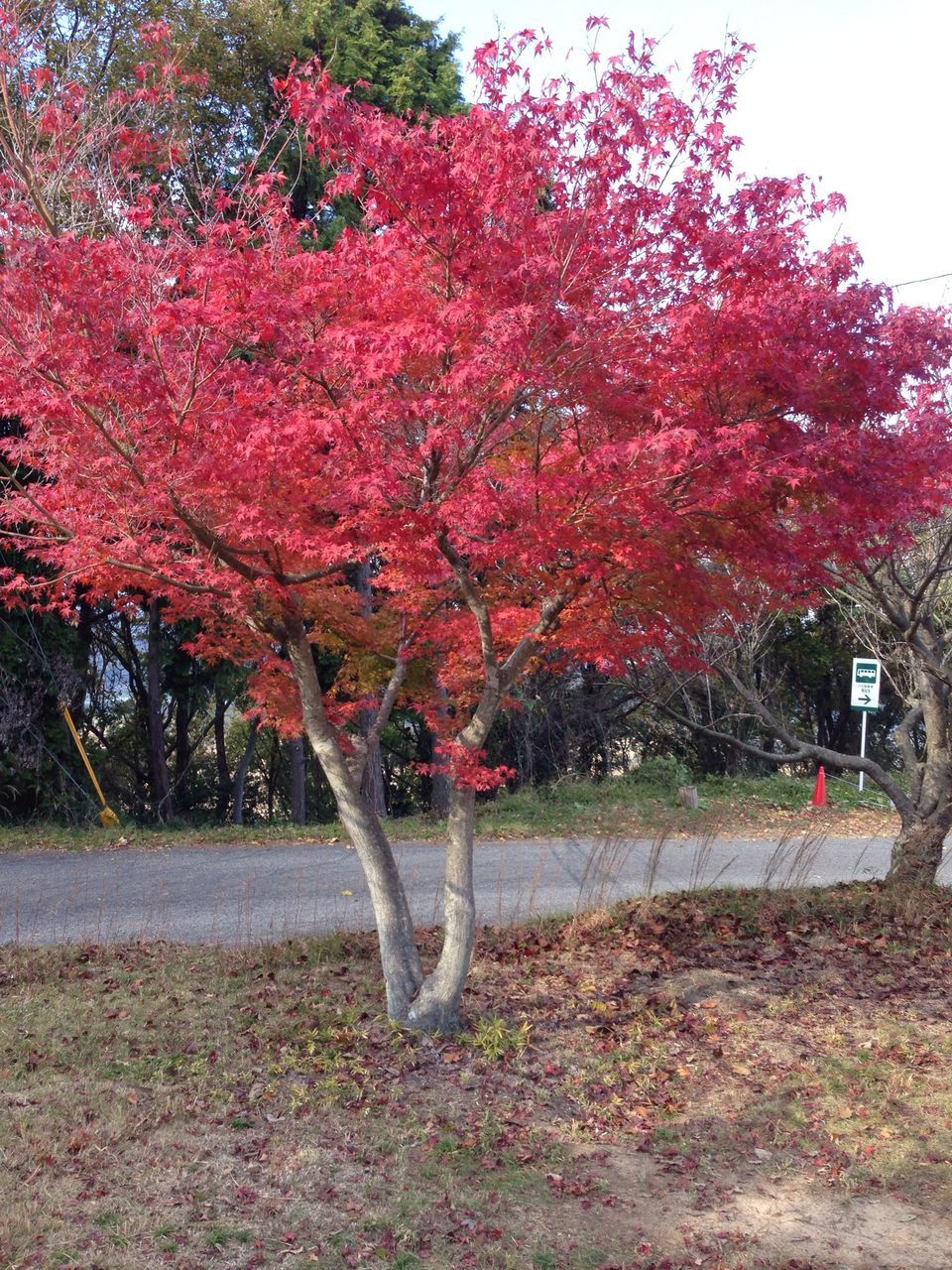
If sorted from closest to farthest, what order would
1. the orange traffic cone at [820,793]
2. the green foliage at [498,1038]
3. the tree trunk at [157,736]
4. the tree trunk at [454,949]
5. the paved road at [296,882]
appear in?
1. the green foliage at [498,1038]
2. the tree trunk at [454,949]
3. the paved road at [296,882]
4. the tree trunk at [157,736]
5. the orange traffic cone at [820,793]

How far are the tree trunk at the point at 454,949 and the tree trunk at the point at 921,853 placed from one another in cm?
436

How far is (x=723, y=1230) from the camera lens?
4.11 meters

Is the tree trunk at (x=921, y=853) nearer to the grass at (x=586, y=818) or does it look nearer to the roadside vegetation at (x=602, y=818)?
the grass at (x=586, y=818)

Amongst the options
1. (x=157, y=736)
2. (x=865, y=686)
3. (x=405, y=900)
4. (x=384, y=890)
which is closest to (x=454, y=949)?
(x=405, y=900)

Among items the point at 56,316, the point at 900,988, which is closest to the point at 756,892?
the point at 900,988

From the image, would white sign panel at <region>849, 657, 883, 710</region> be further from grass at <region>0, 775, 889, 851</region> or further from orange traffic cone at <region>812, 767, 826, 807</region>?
grass at <region>0, 775, 889, 851</region>

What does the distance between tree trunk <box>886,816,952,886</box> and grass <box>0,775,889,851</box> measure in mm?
2554

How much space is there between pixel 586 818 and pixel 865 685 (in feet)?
15.6

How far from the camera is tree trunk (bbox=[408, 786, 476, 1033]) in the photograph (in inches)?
223

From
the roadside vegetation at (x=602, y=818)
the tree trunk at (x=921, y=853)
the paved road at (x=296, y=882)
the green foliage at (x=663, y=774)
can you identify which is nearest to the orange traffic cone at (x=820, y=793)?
the roadside vegetation at (x=602, y=818)

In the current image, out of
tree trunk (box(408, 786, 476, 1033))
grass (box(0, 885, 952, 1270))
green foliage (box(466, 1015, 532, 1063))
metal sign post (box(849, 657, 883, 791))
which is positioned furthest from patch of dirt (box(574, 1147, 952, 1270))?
metal sign post (box(849, 657, 883, 791))

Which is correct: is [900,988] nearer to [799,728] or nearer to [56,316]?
[56,316]

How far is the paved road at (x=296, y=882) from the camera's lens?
26.3ft

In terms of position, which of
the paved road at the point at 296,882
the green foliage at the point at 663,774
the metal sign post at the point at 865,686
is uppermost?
the metal sign post at the point at 865,686
